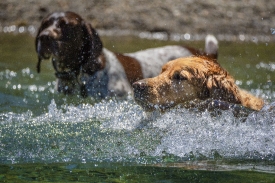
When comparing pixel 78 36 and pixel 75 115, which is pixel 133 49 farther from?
pixel 75 115

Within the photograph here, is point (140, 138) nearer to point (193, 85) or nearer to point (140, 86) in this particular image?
point (140, 86)

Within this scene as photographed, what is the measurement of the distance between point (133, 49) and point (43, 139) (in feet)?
23.1

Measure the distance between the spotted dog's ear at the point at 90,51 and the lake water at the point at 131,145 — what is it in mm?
1399

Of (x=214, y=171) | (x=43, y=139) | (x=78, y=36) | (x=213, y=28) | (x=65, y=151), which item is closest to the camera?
(x=214, y=171)

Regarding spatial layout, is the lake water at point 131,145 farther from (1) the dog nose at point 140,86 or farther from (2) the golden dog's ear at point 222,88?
(1) the dog nose at point 140,86

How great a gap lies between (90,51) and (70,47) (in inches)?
11.8

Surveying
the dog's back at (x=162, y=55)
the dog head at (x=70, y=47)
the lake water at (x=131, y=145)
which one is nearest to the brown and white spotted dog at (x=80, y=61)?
the dog head at (x=70, y=47)

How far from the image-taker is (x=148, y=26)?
15.2m

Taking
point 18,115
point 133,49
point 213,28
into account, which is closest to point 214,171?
point 18,115

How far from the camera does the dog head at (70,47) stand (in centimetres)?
832

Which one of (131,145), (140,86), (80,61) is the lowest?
(131,145)

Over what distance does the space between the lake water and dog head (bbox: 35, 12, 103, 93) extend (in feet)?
3.75

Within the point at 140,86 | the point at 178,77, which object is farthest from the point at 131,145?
the point at 178,77

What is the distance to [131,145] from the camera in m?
5.30
